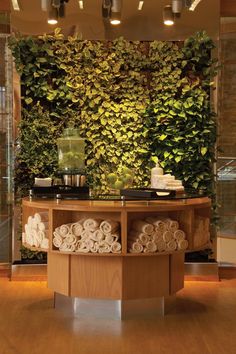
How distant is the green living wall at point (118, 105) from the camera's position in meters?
6.94

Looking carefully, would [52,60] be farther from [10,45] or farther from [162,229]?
[162,229]

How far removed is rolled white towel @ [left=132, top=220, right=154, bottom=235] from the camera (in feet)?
16.6

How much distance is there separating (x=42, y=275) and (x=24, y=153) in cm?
136

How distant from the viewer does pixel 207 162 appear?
705 centimetres

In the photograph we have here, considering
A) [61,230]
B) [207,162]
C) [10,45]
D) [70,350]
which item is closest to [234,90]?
[207,162]

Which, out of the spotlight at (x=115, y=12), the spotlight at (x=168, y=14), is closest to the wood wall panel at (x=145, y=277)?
the spotlight at (x=115, y=12)

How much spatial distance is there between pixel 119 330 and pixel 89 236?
769 mm

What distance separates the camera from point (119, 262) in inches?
204

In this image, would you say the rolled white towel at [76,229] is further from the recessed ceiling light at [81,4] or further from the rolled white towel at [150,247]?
the recessed ceiling light at [81,4]

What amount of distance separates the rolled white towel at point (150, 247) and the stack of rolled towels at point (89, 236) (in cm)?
22

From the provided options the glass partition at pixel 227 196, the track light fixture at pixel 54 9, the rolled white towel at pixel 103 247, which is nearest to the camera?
the rolled white towel at pixel 103 247

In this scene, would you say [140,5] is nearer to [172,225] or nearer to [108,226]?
[172,225]

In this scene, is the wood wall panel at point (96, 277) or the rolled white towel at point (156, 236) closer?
the rolled white towel at point (156, 236)

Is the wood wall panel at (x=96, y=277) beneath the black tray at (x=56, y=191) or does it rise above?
beneath
